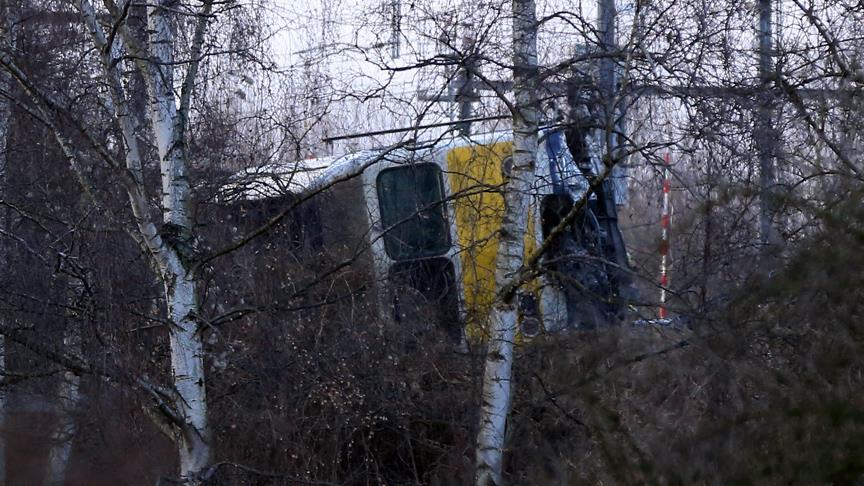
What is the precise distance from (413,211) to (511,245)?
2.34m

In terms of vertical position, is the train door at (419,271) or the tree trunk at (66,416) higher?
the train door at (419,271)

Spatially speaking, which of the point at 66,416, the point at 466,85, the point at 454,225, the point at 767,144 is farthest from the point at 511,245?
the point at 66,416

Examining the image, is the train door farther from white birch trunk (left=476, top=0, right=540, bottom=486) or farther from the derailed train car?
white birch trunk (left=476, top=0, right=540, bottom=486)

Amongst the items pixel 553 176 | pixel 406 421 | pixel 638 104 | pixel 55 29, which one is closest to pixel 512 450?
pixel 406 421

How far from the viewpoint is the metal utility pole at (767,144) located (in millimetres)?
4195

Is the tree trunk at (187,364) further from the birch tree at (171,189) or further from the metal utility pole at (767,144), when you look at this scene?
the metal utility pole at (767,144)

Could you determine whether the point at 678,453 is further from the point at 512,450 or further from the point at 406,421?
the point at 406,421

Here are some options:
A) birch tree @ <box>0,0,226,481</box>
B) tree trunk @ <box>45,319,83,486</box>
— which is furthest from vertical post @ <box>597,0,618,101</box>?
tree trunk @ <box>45,319,83,486</box>

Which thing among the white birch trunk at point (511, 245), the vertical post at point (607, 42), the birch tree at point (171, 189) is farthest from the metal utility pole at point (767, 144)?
the birch tree at point (171, 189)

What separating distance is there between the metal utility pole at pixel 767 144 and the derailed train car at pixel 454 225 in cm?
99

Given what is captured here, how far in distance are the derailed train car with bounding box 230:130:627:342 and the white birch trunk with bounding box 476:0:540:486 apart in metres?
0.14

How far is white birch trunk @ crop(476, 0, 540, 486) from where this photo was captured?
6477 millimetres

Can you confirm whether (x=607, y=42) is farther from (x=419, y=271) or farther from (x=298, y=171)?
(x=419, y=271)

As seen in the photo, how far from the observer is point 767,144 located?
6.22 meters
